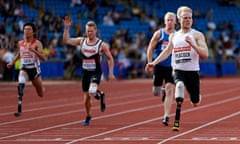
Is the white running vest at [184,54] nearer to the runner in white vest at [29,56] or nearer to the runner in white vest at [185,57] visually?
the runner in white vest at [185,57]

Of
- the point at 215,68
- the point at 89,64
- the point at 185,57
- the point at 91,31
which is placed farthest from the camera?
the point at 215,68

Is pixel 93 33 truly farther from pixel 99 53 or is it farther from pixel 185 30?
pixel 185 30

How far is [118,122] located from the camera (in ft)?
49.3

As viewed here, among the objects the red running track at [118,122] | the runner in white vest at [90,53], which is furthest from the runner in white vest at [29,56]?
the runner in white vest at [90,53]

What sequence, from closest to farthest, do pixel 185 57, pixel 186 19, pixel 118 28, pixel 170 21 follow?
pixel 186 19, pixel 185 57, pixel 170 21, pixel 118 28

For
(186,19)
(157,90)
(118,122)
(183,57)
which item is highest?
(186,19)

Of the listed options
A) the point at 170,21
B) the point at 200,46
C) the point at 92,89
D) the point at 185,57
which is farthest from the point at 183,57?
the point at 92,89

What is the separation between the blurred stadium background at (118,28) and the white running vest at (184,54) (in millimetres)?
20631

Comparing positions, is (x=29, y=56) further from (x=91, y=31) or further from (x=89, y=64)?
(x=91, y=31)

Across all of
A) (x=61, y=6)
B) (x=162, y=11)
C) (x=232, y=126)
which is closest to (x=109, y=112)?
(x=232, y=126)

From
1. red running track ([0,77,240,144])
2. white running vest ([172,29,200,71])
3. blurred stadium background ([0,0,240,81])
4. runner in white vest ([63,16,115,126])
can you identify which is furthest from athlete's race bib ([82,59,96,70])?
blurred stadium background ([0,0,240,81])

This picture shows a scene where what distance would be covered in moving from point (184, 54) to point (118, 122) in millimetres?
2779

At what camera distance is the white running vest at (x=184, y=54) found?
1273cm

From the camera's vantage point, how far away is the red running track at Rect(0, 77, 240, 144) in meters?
11.8
